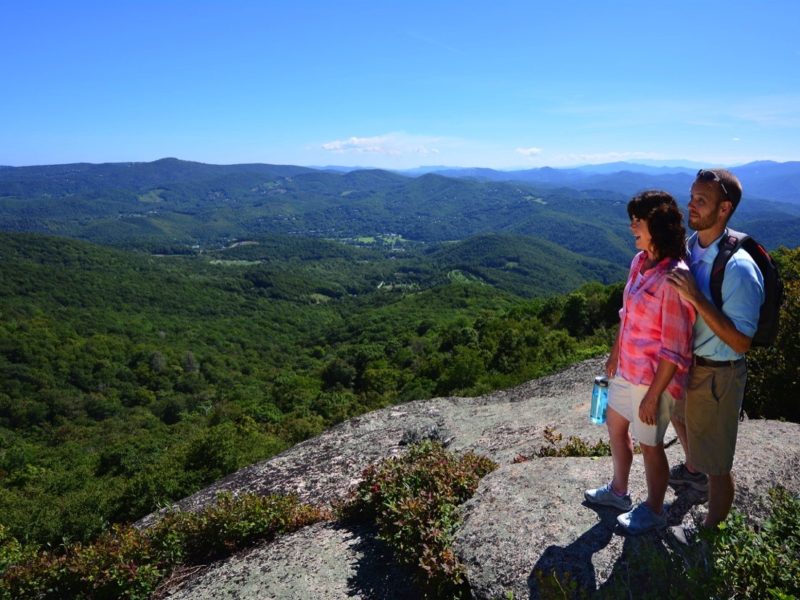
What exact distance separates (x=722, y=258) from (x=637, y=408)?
121 centimetres

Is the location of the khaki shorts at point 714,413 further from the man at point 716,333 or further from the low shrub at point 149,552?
the low shrub at point 149,552

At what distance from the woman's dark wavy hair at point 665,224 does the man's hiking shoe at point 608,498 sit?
1949mm

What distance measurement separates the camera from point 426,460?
5.26 meters

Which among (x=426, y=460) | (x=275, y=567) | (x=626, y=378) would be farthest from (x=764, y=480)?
(x=275, y=567)

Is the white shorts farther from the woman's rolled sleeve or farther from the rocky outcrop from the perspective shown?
the rocky outcrop

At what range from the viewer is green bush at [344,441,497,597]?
147 inches

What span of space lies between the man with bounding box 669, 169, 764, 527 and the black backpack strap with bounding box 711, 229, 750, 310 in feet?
0.11

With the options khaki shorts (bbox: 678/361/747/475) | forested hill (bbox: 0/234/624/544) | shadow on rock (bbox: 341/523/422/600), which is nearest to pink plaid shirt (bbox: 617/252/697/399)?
khaki shorts (bbox: 678/361/747/475)

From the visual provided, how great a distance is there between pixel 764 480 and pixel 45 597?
6765 mm

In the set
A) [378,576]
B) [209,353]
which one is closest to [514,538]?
Answer: [378,576]

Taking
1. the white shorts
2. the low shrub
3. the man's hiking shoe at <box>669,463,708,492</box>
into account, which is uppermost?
the white shorts

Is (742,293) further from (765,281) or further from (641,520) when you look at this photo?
(641,520)

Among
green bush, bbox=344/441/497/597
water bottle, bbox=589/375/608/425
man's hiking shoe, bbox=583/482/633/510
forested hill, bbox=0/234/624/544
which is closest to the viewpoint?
green bush, bbox=344/441/497/597

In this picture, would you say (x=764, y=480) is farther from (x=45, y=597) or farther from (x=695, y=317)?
(x=45, y=597)
